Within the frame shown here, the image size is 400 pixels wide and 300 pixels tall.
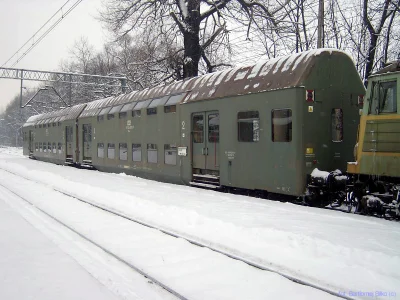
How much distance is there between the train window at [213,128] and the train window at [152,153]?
357cm

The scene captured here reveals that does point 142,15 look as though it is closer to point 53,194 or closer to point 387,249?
point 53,194

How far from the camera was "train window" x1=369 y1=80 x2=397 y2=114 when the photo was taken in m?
7.64

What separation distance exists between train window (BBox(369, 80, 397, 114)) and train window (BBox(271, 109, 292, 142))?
1.94 m

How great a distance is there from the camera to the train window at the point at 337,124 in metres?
9.75

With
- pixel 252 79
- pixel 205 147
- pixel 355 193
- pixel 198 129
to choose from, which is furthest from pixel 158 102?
pixel 355 193

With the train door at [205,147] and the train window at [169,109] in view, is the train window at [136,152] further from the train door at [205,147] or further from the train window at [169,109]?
the train door at [205,147]

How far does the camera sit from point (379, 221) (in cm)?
755

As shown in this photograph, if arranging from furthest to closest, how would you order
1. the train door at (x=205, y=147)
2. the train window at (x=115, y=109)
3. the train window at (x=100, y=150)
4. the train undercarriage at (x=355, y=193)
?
the train window at (x=100, y=150) < the train window at (x=115, y=109) < the train door at (x=205, y=147) < the train undercarriage at (x=355, y=193)

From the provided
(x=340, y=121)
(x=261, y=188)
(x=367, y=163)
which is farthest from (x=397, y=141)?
(x=261, y=188)

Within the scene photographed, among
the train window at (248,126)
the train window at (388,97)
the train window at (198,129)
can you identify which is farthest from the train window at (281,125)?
the train window at (198,129)

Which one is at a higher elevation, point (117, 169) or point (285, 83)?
point (285, 83)

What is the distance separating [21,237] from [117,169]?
464 inches

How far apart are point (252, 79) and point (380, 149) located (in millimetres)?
4126

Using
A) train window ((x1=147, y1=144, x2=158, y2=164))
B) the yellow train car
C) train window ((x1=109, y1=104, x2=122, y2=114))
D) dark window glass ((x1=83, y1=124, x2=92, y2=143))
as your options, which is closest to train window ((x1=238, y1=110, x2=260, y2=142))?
the yellow train car
